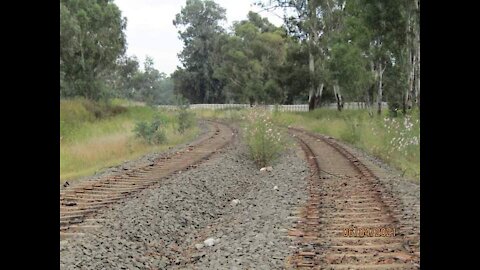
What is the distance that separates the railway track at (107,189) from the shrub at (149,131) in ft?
8.85

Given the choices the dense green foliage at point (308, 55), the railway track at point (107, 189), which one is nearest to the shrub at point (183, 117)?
the dense green foliage at point (308, 55)

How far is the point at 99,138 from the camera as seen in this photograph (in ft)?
49.1

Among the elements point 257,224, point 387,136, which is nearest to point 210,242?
point 257,224

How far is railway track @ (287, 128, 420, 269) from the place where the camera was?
333 cm

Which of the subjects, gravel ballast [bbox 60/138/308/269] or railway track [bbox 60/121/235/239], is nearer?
gravel ballast [bbox 60/138/308/269]

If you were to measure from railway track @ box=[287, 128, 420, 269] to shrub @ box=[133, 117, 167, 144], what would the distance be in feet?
25.8

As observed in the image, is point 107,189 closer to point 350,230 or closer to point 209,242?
point 209,242

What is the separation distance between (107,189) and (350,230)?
3939 mm

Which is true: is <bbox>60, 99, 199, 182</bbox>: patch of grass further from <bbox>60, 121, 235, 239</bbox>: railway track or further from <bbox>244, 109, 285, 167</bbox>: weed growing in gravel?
<bbox>244, 109, 285, 167</bbox>: weed growing in gravel

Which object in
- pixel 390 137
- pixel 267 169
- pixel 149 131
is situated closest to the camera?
pixel 267 169
